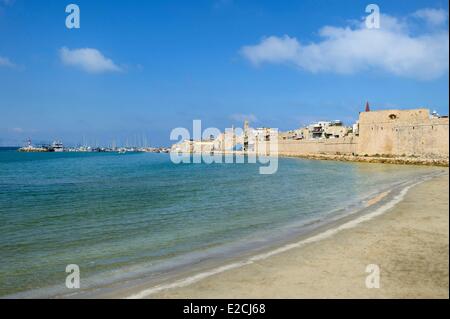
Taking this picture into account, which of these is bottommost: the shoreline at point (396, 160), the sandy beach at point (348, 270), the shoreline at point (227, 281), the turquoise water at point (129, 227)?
the turquoise water at point (129, 227)

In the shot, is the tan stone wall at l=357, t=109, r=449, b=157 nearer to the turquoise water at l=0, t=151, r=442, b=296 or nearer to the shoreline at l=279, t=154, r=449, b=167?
the shoreline at l=279, t=154, r=449, b=167

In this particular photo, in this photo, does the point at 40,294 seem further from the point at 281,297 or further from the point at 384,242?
the point at 384,242

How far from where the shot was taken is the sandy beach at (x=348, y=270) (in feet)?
14.5

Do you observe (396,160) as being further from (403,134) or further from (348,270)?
(348,270)

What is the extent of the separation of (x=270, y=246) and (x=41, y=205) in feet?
33.4

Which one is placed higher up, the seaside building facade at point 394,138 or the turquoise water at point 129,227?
the seaside building facade at point 394,138

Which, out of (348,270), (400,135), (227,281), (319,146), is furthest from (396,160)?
(227,281)

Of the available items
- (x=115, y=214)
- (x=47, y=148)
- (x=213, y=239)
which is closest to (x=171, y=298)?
(x=213, y=239)

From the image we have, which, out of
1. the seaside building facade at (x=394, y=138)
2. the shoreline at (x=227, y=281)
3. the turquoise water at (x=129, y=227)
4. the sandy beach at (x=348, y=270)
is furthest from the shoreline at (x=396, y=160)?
the shoreline at (x=227, y=281)

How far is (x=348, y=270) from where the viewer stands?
520 centimetres

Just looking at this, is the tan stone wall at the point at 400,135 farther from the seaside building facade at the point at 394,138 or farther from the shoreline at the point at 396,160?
the shoreline at the point at 396,160

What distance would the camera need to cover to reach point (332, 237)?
7.48 metres

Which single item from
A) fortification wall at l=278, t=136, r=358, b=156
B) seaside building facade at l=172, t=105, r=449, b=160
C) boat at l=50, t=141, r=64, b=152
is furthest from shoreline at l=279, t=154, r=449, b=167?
boat at l=50, t=141, r=64, b=152

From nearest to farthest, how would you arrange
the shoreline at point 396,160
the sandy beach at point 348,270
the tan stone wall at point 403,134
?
1. the sandy beach at point 348,270
2. the shoreline at point 396,160
3. the tan stone wall at point 403,134
